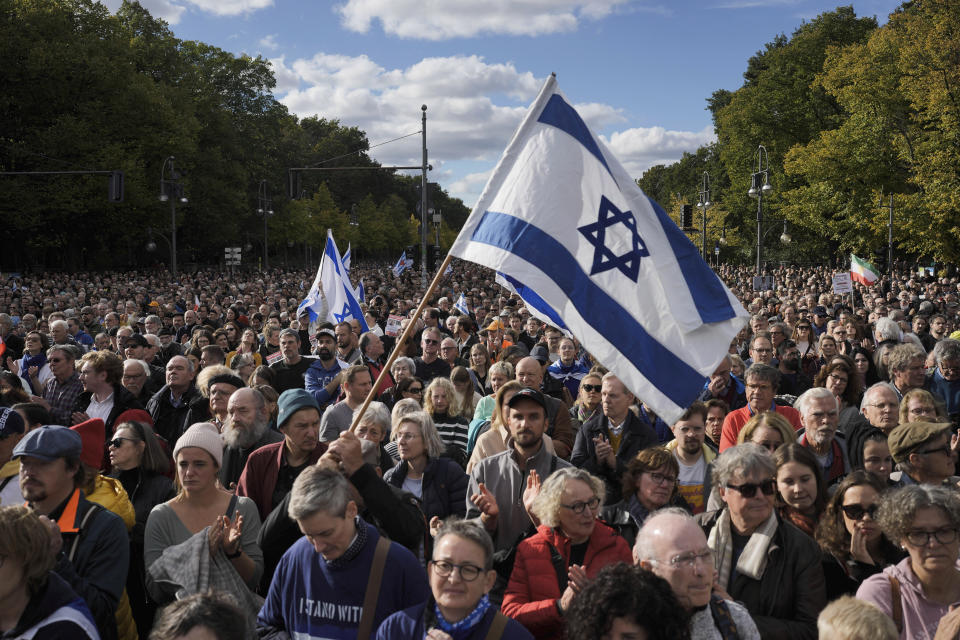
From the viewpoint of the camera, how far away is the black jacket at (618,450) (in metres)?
5.29

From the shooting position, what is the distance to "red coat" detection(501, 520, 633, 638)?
11.6 feet

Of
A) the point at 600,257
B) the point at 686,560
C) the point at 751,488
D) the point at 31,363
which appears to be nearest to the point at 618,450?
the point at 600,257

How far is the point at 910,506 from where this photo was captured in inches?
131

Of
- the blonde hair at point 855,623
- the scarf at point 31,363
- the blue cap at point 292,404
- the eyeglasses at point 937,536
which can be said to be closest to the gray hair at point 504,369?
the blue cap at point 292,404

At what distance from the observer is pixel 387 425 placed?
18.8ft

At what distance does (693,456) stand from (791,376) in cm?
381

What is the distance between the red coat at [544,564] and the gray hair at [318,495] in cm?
89

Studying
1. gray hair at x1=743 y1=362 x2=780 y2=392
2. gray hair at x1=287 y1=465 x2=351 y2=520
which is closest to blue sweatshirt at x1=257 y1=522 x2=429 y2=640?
gray hair at x1=287 y1=465 x2=351 y2=520

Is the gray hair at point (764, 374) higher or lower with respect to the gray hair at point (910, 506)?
higher

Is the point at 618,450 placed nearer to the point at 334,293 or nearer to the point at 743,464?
the point at 743,464

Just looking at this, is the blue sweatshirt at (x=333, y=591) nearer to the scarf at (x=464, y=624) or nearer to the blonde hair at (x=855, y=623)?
the scarf at (x=464, y=624)

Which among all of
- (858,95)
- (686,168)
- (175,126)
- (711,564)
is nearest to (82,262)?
(175,126)

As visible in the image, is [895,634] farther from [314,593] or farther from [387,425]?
[387,425]

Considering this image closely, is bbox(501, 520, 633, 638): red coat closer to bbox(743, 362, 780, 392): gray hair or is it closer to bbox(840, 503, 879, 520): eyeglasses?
bbox(840, 503, 879, 520): eyeglasses
